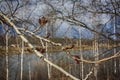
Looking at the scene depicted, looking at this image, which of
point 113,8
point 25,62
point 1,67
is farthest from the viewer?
point 25,62

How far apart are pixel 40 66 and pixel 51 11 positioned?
816 cm

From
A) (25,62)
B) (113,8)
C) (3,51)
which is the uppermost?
(113,8)

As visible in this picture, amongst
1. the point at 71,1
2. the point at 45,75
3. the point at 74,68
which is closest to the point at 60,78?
the point at 45,75

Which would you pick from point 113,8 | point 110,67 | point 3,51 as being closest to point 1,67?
point 3,51

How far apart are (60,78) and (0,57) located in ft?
14.2

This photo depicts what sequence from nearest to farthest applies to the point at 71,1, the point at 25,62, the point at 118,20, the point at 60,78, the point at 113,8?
1. the point at 113,8
2. the point at 71,1
3. the point at 118,20
4. the point at 60,78
5. the point at 25,62

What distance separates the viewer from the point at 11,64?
1733 centimetres

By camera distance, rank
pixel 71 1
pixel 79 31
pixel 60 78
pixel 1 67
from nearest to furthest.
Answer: pixel 71 1, pixel 60 78, pixel 1 67, pixel 79 31

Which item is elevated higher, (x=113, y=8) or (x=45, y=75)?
(x=113, y=8)

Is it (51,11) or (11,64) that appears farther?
(11,64)

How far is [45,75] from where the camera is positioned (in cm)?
1605

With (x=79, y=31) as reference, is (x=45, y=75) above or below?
below

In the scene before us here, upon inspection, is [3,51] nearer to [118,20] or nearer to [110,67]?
[110,67]

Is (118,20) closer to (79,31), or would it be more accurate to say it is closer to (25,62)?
(79,31)
